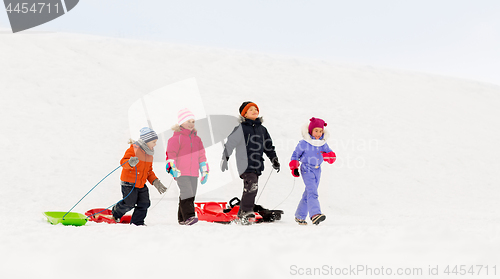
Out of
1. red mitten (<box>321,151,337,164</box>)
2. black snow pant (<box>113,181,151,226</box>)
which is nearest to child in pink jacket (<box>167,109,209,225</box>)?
black snow pant (<box>113,181,151,226</box>)

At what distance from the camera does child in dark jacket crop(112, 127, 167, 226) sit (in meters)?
5.02

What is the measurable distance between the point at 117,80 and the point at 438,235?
13.5 metres

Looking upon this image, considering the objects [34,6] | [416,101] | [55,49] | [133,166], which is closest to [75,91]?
[55,49]

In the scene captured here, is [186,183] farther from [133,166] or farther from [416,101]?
[416,101]

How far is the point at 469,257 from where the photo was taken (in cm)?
263

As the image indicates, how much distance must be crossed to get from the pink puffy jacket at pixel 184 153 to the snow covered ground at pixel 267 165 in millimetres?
874

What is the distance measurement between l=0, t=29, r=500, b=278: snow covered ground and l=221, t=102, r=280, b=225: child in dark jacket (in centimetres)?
53

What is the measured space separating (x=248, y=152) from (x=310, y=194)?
1.06 meters

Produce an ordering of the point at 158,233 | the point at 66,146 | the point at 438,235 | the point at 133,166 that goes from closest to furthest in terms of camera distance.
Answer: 1. the point at 438,235
2. the point at 158,233
3. the point at 133,166
4. the point at 66,146

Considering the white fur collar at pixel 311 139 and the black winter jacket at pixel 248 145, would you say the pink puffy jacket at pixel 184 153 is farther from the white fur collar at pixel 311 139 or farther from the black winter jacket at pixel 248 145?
the white fur collar at pixel 311 139

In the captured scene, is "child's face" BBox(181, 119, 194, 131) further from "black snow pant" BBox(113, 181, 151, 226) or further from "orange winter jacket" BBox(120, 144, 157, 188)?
"black snow pant" BBox(113, 181, 151, 226)

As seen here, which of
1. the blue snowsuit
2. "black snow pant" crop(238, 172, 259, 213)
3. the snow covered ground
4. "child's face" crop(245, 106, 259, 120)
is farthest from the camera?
"child's face" crop(245, 106, 259, 120)

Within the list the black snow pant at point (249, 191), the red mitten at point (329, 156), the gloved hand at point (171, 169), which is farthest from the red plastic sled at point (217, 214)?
the red mitten at point (329, 156)

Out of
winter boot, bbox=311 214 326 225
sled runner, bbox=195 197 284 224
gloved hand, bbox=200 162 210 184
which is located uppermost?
gloved hand, bbox=200 162 210 184
